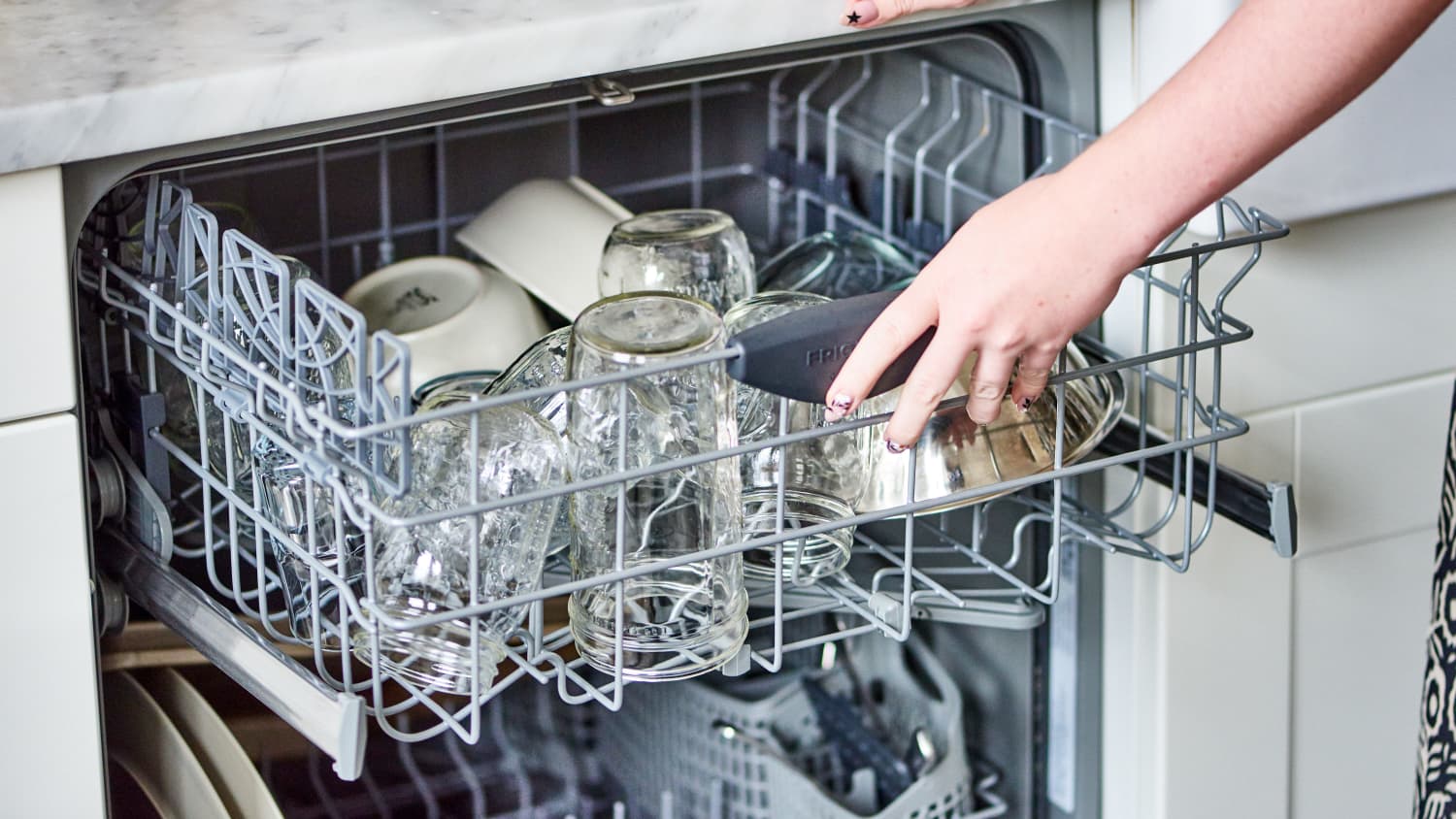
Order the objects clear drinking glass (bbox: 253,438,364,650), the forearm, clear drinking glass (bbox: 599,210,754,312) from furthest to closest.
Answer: clear drinking glass (bbox: 599,210,754,312) → clear drinking glass (bbox: 253,438,364,650) → the forearm

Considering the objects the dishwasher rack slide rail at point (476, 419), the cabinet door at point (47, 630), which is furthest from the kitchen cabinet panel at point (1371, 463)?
the cabinet door at point (47, 630)

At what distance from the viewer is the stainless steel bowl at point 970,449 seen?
82cm

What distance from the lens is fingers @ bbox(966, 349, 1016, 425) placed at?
2.28 ft

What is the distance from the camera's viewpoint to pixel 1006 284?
26.5 inches

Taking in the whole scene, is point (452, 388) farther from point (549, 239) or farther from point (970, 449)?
point (970, 449)

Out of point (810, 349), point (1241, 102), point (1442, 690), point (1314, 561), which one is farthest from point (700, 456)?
point (1314, 561)

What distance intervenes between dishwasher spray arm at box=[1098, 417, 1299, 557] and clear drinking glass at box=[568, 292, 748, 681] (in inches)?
10.6

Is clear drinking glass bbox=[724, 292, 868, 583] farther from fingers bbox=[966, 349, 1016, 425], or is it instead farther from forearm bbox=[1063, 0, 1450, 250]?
forearm bbox=[1063, 0, 1450, 250]

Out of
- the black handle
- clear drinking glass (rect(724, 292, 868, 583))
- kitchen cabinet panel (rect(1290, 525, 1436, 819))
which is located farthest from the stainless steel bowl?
kitchen cabinet panel (rect(1290, 525, 1436, 819))

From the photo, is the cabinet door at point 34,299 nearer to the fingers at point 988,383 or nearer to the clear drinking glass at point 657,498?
the clear drinking glass at point 657,498

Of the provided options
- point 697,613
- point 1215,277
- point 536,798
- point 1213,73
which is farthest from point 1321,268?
point 536,798

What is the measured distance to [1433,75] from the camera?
3.22 ft

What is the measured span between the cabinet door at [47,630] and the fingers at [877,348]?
0.37 m

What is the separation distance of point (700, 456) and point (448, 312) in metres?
0.41
